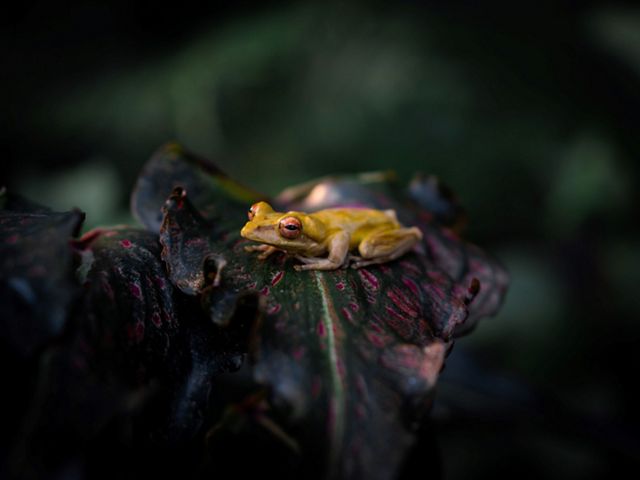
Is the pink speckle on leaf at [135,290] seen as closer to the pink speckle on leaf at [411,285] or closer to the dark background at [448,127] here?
the pink speckle on leaf at [411,285]

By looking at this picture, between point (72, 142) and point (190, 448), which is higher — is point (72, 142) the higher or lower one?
the lower one

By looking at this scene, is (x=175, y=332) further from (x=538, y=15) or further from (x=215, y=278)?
(x=538, y=15)

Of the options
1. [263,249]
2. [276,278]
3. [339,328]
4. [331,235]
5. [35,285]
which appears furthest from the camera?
[331,235]

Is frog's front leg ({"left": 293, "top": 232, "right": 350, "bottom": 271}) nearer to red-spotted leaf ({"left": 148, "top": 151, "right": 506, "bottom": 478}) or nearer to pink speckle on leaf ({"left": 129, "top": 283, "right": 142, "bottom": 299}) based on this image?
red-spotted leaf ({"left": 148, "top": 151, "right": 506, "bottom": 478})

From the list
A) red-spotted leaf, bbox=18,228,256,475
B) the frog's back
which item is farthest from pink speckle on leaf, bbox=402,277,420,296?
red-spotted leaf, bbox=18,228,256,475

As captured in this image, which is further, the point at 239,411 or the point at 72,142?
the point at 72,142

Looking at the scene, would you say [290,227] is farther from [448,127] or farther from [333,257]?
[448,127]

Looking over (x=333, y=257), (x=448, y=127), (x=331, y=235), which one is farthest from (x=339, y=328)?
(x=448, y=127)

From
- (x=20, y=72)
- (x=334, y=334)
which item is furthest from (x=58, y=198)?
(x=334, y=334)
